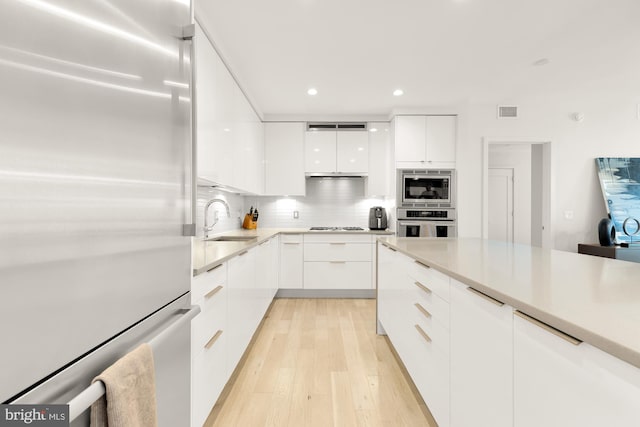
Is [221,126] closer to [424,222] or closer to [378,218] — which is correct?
[378,218]

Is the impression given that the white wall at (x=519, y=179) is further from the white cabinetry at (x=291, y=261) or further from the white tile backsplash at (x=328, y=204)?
the white cabinetry at (x=291, y=261)

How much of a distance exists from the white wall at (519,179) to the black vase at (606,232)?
2.19 meters

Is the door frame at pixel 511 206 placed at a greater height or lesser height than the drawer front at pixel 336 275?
greater

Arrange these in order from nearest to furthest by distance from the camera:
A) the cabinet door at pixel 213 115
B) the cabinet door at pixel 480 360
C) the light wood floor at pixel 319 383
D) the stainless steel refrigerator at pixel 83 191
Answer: the stainless steel refrigerator at pixel 83 191, the cabinet door at pixel 480 360, the light wood floor at pixel 319 383, the cabinet door at pixel 213 115

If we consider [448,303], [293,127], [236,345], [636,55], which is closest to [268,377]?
[236,345]

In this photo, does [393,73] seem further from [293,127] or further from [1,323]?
[1,323]

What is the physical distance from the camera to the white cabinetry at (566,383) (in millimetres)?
572

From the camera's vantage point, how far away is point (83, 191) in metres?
0.57

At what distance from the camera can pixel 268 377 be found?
2188 millimetres

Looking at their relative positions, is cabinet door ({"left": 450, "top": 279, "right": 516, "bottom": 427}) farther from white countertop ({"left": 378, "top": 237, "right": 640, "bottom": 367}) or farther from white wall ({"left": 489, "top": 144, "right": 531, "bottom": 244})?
white wall ({"left": 489, "top": 144, "right": 531, "bottom": 244})

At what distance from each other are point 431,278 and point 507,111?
3.80 metres

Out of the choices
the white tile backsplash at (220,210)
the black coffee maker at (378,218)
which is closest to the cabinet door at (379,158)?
the black coffee maker at (378,218)

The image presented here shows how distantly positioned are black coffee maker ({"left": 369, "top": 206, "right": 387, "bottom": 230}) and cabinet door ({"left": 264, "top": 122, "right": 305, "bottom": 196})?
3.49 ft

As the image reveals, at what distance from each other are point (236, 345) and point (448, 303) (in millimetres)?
1414
